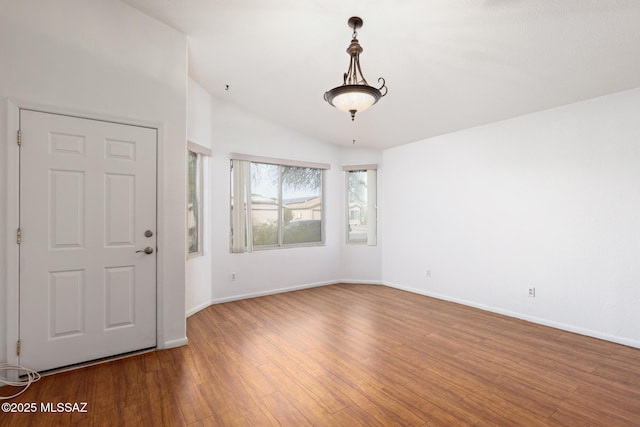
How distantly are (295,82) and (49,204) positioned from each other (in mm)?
2704

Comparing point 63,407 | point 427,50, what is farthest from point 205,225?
point 427,50

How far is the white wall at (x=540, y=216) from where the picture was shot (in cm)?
319

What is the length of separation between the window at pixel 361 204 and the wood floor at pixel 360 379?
7.63 feet

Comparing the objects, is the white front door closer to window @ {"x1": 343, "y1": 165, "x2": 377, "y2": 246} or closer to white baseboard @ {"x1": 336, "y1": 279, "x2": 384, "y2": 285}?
white baseboard @ {"x1": 336, "y1": 279, "x2": 384, "y2": 285}

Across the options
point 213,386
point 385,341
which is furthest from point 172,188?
point 385,341

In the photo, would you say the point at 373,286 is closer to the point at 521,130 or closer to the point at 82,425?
the point at 521,130

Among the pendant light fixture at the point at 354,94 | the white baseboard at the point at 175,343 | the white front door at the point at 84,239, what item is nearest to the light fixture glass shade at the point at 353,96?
the pendant light fixture at the point at 354,94

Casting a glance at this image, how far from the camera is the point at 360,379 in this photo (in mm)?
2430

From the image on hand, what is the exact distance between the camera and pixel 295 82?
371 cm

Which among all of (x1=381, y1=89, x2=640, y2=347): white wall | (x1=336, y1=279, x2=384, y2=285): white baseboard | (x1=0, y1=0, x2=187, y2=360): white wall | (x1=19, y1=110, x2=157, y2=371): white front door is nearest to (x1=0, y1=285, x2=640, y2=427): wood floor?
(x1=19, y1=110, x2=157, y2=371): white front door

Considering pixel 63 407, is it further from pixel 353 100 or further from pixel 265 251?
pixel 265 251

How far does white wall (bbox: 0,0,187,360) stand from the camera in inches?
91.4

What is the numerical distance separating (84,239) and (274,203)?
293 centimetres

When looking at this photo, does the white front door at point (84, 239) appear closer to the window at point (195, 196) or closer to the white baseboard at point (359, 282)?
the window at point (195, 196)
